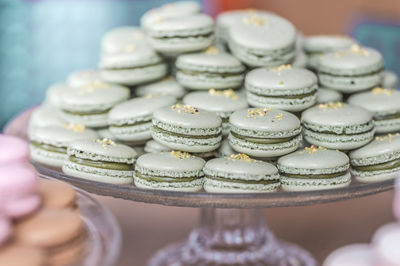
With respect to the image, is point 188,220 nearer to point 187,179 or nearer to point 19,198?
point 187,179

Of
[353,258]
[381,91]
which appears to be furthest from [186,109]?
[353,258]

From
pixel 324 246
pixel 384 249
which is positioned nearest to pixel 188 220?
pixel 324 246

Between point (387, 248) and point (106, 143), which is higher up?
point (387, 248)

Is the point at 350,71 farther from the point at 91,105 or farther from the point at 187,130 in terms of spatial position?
the point at 91,105

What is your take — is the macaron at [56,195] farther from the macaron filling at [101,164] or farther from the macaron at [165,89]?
the macaron at [165,89]

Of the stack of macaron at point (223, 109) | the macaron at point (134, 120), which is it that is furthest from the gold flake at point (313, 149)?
the macaron at point (134, 120)
